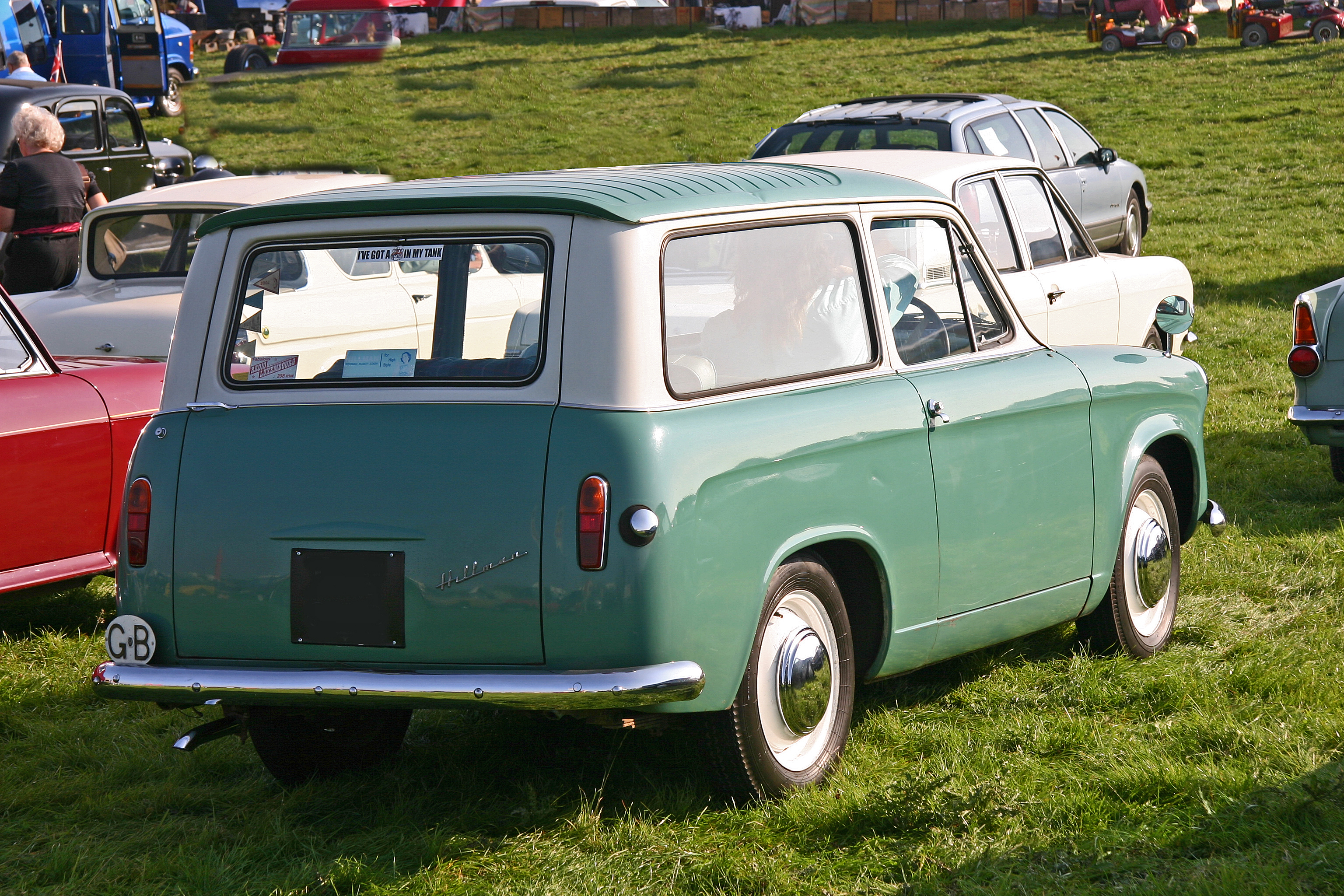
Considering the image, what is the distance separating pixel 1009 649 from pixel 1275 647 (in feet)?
3.06

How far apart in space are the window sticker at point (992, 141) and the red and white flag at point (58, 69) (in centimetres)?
1941

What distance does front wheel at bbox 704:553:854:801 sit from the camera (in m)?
Result: 3.80

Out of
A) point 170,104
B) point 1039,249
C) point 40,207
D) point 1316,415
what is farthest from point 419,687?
point 170,104

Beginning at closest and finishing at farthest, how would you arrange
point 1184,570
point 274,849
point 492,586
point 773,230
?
point 492,586
point 274,849
point 773,230
point 1184,570

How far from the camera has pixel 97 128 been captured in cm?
1488

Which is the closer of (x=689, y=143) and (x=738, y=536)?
(x=738, y=536)

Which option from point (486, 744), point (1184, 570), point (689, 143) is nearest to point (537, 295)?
point (486, 744)

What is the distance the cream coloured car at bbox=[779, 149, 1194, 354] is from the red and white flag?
21183 mm

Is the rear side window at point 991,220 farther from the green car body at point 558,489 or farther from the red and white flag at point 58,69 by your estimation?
the red and white flag at point 58,69

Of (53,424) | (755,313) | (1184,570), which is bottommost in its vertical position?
(1184,570)

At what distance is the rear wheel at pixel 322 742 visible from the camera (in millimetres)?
4320

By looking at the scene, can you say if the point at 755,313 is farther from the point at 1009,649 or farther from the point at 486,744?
the point at 1009,649

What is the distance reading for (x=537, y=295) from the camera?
3711 mm

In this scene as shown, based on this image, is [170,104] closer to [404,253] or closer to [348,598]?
[404,253]
